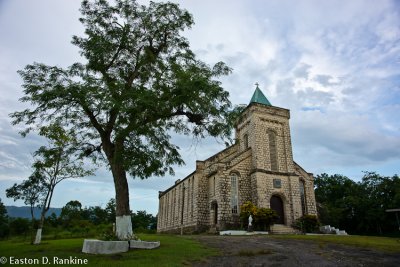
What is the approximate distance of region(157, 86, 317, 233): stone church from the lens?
2698 centimetres

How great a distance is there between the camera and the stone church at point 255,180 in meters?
27.0

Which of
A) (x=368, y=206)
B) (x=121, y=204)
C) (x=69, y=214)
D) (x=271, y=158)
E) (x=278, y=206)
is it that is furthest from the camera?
(x=69, y=214)

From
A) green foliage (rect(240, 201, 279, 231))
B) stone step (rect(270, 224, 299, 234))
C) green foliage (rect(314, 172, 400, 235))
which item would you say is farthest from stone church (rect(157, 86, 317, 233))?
green foliage (rect(314, 172, 400, 235))

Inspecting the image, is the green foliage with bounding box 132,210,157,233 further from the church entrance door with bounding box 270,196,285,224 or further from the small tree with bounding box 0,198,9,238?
the church entrance door with bounding box 270,196,285,224

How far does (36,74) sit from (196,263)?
10.4 metres

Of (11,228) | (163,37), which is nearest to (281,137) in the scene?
(163,37)

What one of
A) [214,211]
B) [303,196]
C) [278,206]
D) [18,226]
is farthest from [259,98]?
[18,226]

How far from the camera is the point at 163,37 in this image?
15375 mm

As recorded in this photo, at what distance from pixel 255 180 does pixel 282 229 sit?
4.83 m

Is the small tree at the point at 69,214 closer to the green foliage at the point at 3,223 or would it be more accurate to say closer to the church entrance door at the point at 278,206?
the green foliage at the point at 3,223

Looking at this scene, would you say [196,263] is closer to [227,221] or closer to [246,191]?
[227,221]

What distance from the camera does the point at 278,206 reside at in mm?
27844

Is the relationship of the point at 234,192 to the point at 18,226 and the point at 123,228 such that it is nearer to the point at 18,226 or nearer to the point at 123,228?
the point at 123,228

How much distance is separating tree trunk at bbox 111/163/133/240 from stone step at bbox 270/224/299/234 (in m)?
15.5
